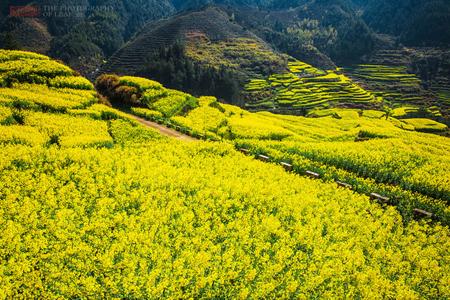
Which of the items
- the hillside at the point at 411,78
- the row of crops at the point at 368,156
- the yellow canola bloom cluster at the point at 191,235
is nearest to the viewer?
the yellow canola bloom cluster at the point at 191,235

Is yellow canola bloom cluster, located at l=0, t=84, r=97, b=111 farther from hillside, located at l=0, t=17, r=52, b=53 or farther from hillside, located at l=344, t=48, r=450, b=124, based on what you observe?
hillside, located at l=0, t=17, r=52, b=53

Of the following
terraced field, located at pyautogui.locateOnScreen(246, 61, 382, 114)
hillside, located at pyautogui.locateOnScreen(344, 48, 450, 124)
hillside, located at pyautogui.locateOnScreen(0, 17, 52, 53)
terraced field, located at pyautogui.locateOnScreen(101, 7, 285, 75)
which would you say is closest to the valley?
terraced field, located at pyautogui.locateOnScreen(246, 61, 382, 114)

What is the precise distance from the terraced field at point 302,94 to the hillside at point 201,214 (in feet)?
192

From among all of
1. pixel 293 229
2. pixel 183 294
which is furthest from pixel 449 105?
pixel 183 294

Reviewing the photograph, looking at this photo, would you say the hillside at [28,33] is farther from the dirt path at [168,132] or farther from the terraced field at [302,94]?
the dirt path at [168,132]

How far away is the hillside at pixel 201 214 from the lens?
40.2ft

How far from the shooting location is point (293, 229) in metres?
16.3

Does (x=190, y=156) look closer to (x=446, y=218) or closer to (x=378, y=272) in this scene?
(x=378, y=272)

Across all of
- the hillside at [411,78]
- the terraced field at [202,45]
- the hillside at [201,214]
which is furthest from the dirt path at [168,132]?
the terraced field at [202,45]

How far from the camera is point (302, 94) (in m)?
95.7

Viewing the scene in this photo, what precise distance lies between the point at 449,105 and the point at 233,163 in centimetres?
10275

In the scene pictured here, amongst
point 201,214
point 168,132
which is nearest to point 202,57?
point 168,132

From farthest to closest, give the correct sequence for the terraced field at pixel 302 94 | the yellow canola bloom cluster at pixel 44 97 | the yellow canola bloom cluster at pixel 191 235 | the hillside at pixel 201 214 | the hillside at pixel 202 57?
the hillside at pixel 202 57
the terraced field at pixel 302 94
the yellow canola bloom cluster at pixel 44 97
the hillside at pixel 201 214
the yellow canola bloom cluster at pixel 191 235

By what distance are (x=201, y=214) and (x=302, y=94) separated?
84.3m
